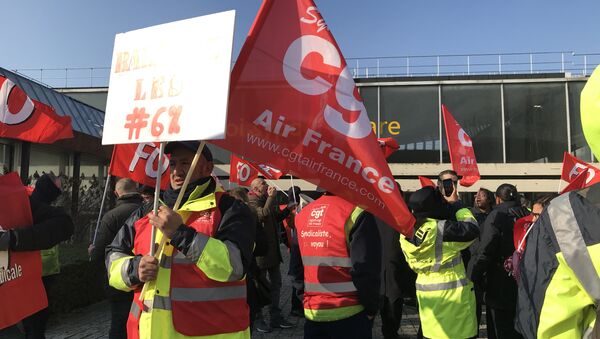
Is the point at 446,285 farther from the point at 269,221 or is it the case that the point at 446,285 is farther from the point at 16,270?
the point at 16,270

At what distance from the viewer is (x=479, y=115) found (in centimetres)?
1758

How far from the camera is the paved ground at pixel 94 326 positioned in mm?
6223

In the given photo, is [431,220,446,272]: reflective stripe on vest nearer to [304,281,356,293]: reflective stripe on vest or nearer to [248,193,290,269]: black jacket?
[304,281,356,293]: reflective stripe on vest

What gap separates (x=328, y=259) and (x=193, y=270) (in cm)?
127

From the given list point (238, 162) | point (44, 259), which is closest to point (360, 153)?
point (44, 259)

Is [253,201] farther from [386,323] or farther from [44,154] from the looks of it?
[44,154]

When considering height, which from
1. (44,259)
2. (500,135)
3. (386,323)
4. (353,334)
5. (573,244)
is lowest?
(386,323)

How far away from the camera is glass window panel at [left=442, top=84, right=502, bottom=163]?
17.2m

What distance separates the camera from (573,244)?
1532mm

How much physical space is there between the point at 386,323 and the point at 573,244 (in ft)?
Result: 14.5

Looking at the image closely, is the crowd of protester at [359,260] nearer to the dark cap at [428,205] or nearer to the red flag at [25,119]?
the dark cap at [428,205]

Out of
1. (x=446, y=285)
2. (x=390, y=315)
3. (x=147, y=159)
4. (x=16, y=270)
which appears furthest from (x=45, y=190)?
(x=390, y=315)

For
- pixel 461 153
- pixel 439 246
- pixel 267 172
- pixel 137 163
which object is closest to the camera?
pixel 439 246

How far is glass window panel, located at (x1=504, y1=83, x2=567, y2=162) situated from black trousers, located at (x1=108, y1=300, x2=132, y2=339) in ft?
53.1
